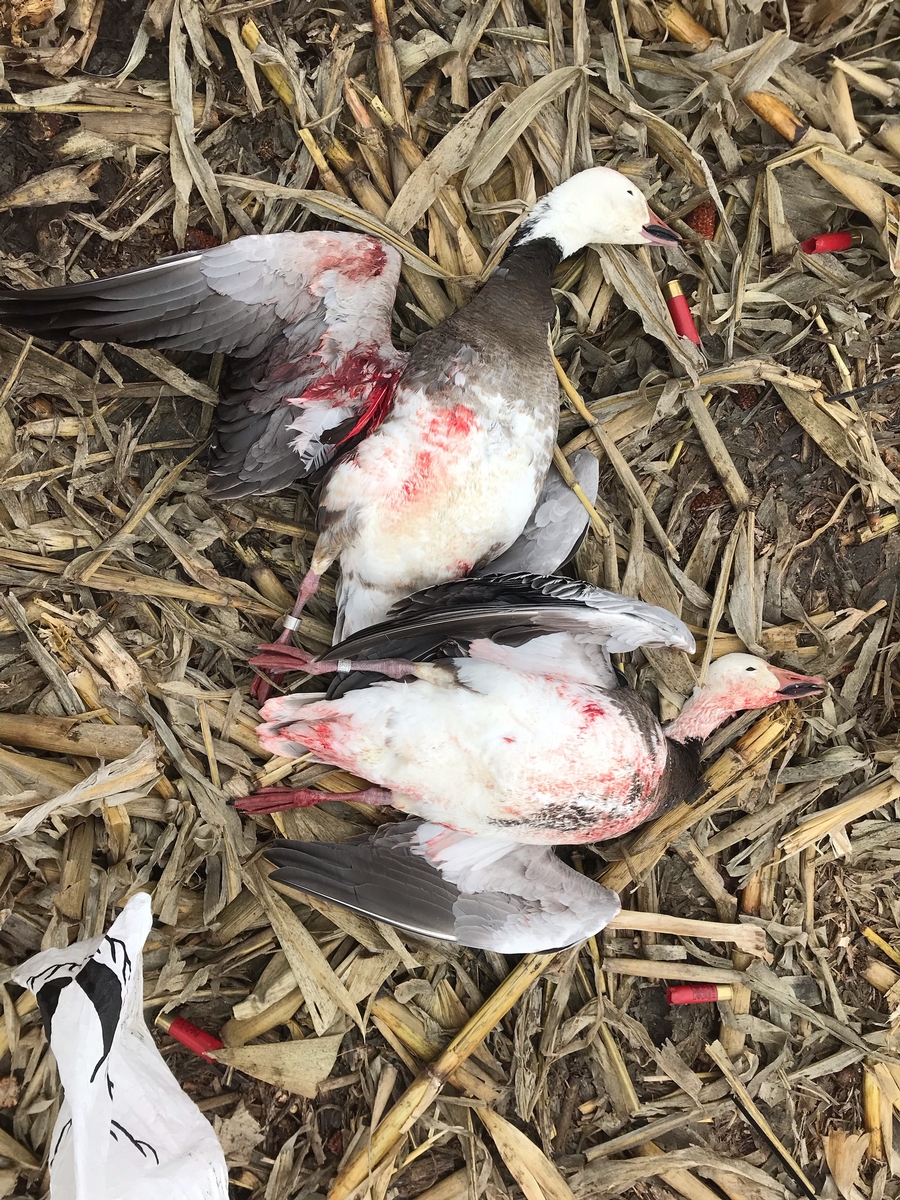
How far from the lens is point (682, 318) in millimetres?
1865

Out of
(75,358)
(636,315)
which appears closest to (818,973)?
(636,315)

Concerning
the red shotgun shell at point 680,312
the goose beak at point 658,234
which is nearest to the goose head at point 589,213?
the goose beak at point 658,234

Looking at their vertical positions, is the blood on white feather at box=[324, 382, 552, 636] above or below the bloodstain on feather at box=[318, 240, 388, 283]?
below

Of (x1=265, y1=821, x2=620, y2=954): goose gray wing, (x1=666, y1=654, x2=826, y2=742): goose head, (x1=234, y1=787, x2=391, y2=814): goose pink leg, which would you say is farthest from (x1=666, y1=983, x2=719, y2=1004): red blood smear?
(x1=234, y1=787, x2=391, y2=814): goose pink leg

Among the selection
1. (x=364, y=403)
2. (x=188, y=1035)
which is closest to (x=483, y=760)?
(x=364, y=403)

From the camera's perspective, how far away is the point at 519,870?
5.70 feet

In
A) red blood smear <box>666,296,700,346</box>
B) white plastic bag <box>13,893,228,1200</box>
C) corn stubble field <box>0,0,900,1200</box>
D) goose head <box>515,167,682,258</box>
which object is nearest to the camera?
white plastic bag <box>13,893,228,1200</box>

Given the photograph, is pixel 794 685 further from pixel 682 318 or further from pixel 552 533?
pixel 682 318

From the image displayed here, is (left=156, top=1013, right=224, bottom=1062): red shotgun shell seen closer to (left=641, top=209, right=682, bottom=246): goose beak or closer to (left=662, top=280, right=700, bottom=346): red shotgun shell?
(left=662, top=280, right=700, bottom=346): red shotgun shell

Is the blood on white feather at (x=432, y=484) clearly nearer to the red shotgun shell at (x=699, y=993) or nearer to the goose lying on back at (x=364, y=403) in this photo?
the goose lying on back at (x=364, y=403)

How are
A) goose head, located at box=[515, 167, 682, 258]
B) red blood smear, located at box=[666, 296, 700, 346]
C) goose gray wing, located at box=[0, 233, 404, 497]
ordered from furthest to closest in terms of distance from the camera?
1. red blood smear, located at box=[666, 296, 700, 346]
2. goose head, located at box=[515, 167, 682, 258]
3. goose gray wing, located at box=[0, 233, 404, 497]

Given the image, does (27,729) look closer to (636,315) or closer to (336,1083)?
(336,1083)

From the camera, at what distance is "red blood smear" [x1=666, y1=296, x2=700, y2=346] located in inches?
73.1

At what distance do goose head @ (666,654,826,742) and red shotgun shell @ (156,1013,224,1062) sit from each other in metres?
1.17
